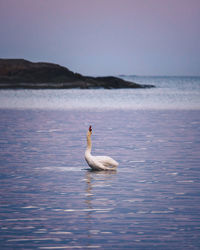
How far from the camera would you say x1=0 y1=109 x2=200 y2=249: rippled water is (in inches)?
399

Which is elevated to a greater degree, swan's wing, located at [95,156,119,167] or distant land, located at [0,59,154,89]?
distant land, located at [0,59,154,89]

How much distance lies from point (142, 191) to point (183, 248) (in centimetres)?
479

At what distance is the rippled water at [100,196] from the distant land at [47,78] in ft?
423

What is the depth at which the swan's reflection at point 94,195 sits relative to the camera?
11258mm

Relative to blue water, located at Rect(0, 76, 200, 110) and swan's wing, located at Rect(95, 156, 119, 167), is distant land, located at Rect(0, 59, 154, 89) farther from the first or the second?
swan's wing, located at Rect(95, 156, 119, 167)

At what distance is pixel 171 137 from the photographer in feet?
91.4

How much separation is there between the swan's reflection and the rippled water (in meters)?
0.02

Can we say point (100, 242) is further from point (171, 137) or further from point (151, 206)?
point (171, 137)

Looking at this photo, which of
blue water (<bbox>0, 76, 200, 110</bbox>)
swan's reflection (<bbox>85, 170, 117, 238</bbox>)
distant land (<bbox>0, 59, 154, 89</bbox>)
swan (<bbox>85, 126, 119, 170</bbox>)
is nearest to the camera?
swan's reflection (<bbox>85, 170, 117, 238</bbox>)

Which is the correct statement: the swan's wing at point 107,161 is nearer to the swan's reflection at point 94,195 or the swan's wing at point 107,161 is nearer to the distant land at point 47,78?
the swan's reflection at point 94,195

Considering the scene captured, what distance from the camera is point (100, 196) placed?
1361cm

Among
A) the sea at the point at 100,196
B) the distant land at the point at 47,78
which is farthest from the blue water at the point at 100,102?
Result: the distant land at the point at 47,78

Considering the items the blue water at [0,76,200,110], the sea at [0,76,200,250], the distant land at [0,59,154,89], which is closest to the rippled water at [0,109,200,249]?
the sea at [0,76,200,250]

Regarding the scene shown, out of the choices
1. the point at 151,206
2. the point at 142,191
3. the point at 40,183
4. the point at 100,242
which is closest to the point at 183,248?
the point at 100,242
